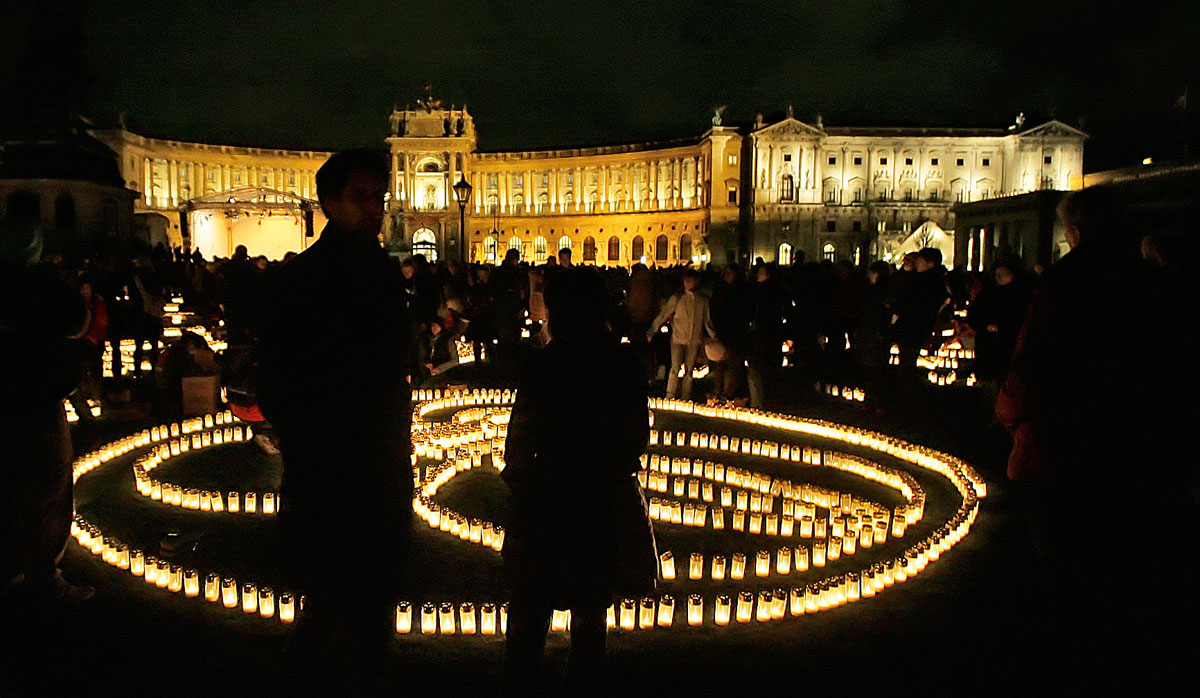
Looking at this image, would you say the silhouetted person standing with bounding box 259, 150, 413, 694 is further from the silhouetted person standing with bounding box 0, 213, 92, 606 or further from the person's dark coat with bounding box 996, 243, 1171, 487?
the person's dark coat with bounding box 996, 243, 1171, 487

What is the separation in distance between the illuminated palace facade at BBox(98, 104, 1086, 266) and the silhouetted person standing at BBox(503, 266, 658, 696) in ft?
261

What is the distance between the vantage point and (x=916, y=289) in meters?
12.1

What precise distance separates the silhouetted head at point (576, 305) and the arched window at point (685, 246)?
90035 millimetres

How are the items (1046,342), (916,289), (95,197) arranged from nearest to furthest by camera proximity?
1. (1046,342)
2. (916,289)
3. (95,197)

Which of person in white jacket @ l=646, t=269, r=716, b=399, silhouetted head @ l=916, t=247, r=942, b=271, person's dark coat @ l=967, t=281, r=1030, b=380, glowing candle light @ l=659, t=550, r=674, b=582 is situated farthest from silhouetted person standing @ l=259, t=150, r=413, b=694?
silhouetted head @ l=916, t=247, r=942, b=271

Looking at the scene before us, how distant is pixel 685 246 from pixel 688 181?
20.9 feet

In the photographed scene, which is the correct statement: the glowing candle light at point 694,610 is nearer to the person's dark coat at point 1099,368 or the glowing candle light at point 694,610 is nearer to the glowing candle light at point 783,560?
the glowing candle light at point 783,560

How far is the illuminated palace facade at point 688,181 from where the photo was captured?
87.1 m

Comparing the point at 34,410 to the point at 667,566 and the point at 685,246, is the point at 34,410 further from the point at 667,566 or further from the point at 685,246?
the point at 685,246

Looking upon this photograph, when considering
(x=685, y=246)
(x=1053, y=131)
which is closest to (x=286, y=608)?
(x=685, y=246)

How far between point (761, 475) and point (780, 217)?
80050mm

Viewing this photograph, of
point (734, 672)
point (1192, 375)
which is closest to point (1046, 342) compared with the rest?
point (1192, 375)

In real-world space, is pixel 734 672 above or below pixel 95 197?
below

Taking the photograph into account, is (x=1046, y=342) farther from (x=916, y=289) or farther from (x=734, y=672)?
(x=916, y=289)
